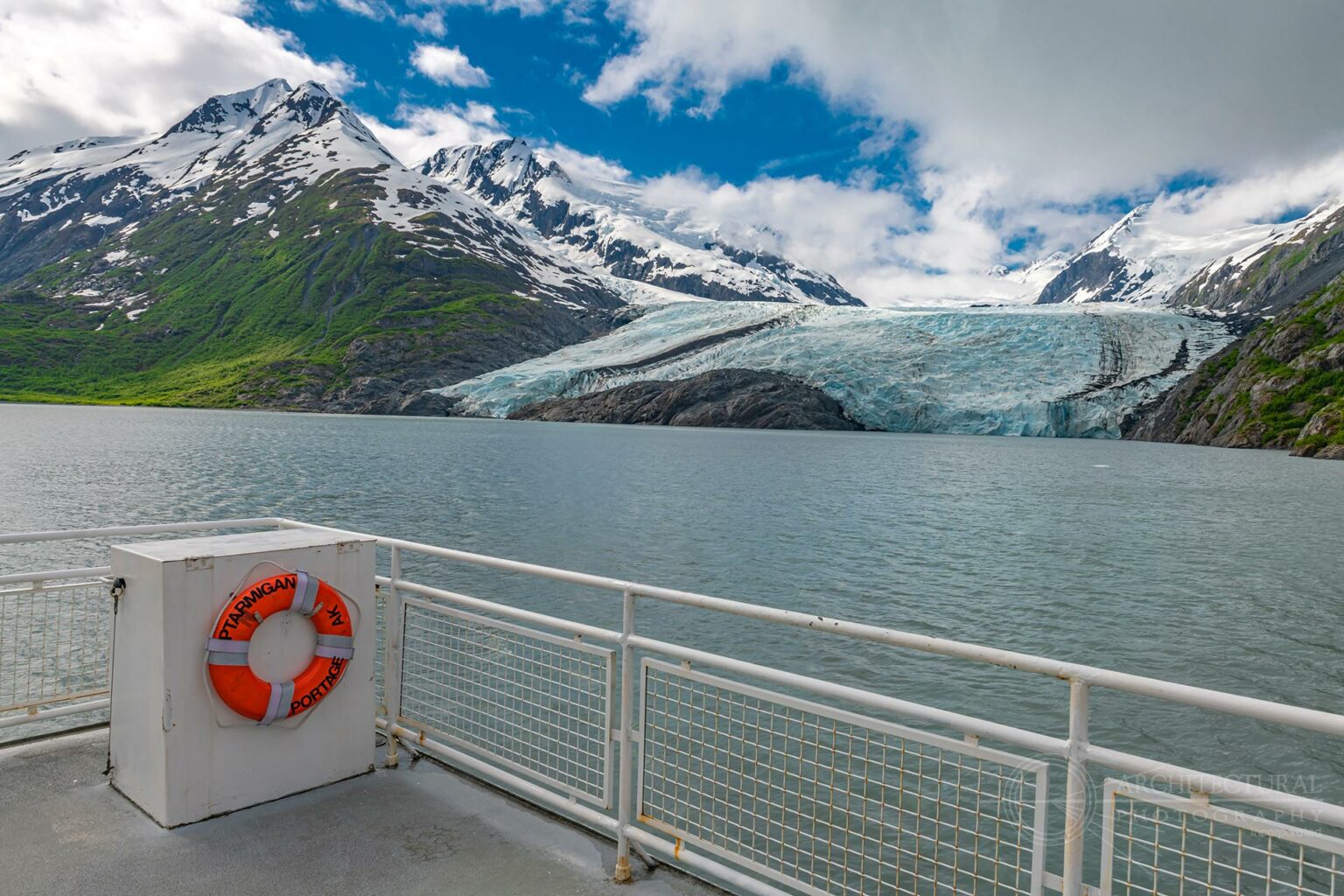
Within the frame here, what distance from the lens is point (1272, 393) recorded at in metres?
84.6

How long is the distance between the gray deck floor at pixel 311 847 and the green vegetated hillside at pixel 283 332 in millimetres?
135421

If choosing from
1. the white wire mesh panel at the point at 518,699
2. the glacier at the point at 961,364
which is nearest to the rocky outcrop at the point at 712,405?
the glacier at the point at 961,364

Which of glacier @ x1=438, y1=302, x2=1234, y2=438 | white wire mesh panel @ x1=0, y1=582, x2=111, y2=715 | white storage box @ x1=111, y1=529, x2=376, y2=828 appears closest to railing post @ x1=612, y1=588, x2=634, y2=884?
white storage box @ x1=111, y1=529, x2=376, y2=828

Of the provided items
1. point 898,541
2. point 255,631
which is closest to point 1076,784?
point 255,631

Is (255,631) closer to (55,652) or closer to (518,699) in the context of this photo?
(518,699)

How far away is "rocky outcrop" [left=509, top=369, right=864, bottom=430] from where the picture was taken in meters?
104

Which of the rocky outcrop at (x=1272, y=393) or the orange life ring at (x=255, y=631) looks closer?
the orange life ring at (x=255, y=631)

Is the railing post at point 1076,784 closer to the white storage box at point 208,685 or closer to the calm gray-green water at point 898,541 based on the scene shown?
the white storage box at point 208,685

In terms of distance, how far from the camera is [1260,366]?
88188 mm

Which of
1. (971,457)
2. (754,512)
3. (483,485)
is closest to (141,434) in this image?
(483,485)

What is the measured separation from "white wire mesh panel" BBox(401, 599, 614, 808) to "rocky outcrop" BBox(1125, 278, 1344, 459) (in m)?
79.9

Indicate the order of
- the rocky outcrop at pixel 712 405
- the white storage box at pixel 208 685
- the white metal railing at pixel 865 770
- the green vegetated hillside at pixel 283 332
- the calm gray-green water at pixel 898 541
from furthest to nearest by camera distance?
the green vegetated hillside at pixel 283 332 < the rocky outcrop at pixel 712 405 < the calm gray-green water at pixel 898 541 < the white storage box at pixel 208 685 < the white metal railing at pixel 865 770

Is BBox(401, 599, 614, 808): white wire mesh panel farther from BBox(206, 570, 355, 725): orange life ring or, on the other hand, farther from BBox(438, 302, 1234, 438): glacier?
BBox(438, 302, 1234, 438): glacier

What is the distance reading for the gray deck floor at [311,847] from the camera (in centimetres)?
424
